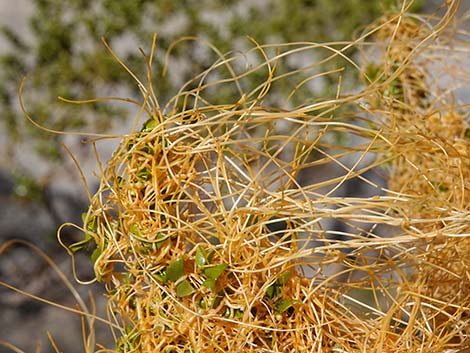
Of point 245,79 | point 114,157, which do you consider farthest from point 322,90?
point 114,157

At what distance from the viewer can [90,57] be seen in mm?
2316

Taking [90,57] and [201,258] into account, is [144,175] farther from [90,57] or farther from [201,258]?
[90,57]

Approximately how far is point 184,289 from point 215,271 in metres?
0.03

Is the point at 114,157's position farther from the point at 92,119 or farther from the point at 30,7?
the point at 30,7

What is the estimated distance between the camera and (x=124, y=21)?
7.52 feet

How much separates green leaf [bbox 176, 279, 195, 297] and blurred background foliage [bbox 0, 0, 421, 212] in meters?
1.78

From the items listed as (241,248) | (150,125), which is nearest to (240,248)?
(241,248)

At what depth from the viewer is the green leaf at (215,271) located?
52 centimetres

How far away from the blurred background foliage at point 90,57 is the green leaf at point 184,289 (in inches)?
70.1

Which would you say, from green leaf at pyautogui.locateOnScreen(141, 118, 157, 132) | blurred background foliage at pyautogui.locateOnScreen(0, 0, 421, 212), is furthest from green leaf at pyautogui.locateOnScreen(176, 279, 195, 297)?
blurred background foliage at pyautogui.locateOnScreen(0, 0, 421, 212)

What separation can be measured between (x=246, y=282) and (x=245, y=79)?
186cm

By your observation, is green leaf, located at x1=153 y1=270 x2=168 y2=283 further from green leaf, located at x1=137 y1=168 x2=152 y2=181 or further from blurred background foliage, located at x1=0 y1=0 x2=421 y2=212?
blurred background foliage, located at x1=0 y1=0 x2=421 y2=212

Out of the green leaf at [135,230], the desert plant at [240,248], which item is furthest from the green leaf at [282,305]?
the green leaf at [135,230]

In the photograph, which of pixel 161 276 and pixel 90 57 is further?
pixel 90 57
